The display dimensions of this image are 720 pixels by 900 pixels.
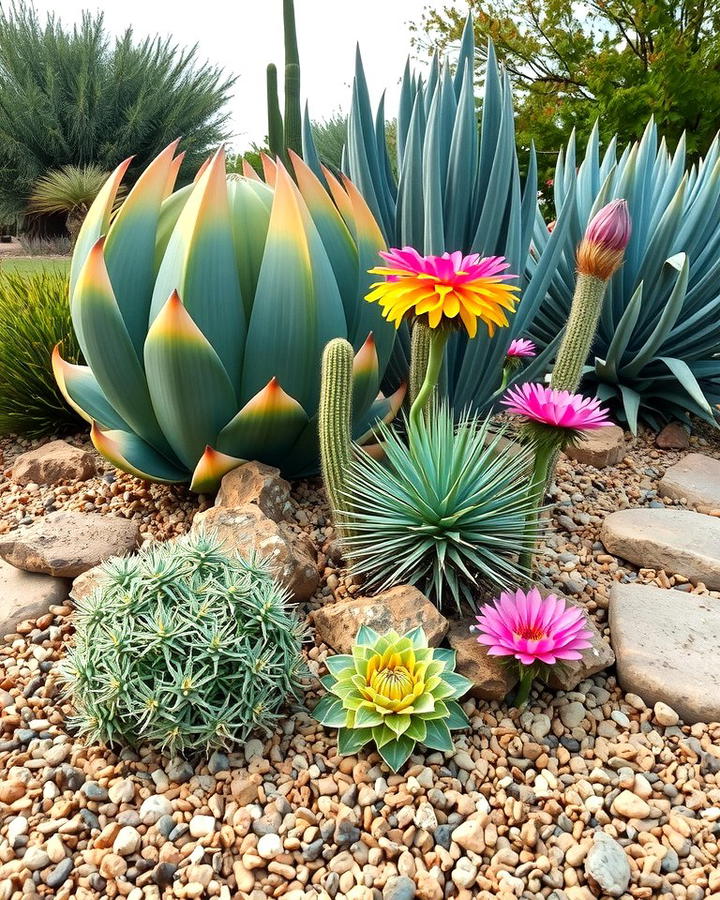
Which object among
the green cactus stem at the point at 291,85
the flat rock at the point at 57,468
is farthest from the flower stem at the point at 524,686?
the green cactus stem at the point at 291,85

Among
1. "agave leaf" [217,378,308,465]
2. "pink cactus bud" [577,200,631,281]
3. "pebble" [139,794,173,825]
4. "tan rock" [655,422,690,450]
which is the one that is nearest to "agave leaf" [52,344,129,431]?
"agave leaf" [217,378,308,465]

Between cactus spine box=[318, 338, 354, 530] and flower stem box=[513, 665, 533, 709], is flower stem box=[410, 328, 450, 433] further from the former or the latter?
Result: flower stem box=[513, 665, 533, 709]

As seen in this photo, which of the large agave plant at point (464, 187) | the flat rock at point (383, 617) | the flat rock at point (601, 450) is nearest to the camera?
the flat rock at point (383, 617)

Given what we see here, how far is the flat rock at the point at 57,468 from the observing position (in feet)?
10.2

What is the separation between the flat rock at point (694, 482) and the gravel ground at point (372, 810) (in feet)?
4.67

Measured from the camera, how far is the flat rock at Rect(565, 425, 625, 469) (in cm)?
336

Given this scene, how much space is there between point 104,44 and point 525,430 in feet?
62.6

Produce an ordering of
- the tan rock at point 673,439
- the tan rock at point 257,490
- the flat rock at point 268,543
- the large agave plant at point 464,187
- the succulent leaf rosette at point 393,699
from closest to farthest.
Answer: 1. the succulent leaf rosette at point 393,699
2. the flat rock at point 268,543
3. the tan rock at point 257,490
4. the large agave plant at point 464,187
5. the tan rock at point 673,439

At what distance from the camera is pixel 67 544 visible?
2357mm

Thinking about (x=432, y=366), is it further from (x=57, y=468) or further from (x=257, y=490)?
(x=57, y=468)

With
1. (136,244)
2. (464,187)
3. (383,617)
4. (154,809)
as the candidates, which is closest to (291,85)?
(464,187)

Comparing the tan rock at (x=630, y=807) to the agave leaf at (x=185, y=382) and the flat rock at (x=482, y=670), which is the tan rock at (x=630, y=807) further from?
the agave leaf at (x=185, y=382)

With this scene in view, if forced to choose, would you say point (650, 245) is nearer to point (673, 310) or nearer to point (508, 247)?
point (673, 310)

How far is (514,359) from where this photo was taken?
10.2ft
